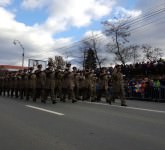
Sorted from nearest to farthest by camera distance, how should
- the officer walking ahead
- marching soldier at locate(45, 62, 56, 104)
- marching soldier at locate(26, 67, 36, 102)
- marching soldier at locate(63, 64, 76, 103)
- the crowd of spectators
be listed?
the officer walking ahead → marching soldier at locate(45, 62, 56, 104) → marching soldier at locate(63, 64, 76, 103) → marching soldier at locate(26, 67, 36, 102) → the crowd of spectators

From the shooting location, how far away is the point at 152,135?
6.90 m

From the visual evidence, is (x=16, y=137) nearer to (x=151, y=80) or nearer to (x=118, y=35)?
(x=151, y=80)

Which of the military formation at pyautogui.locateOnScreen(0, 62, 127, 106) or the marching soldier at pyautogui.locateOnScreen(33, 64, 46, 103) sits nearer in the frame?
the military formation at pyautogui.locateOnScreen(0, 62, 127, 106)

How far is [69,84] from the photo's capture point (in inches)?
648

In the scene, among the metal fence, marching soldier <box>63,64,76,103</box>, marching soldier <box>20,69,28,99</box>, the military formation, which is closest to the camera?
the military formation

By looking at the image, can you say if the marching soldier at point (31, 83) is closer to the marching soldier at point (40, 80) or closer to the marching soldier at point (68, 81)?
the marching soldier at point (40, 80)

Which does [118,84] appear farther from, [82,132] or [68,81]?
[82,132]

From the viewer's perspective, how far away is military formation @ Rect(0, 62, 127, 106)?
1495cm

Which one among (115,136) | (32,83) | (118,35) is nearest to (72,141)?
(115,136)

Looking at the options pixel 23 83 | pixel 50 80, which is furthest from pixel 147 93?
pixel 23 83

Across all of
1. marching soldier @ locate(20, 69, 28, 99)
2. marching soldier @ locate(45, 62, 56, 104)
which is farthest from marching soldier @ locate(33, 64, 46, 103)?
marching soldier @ locate(20, 69, 28, 99)

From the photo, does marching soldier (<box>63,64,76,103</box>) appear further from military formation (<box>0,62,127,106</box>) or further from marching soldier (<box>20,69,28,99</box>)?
marching soldier (<box>20,69,28,99</box>)

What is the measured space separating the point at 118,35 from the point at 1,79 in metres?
19.5

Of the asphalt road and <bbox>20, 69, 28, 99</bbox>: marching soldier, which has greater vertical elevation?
<bbox>20, 69, 28, 99</bbox>: marching soldier
